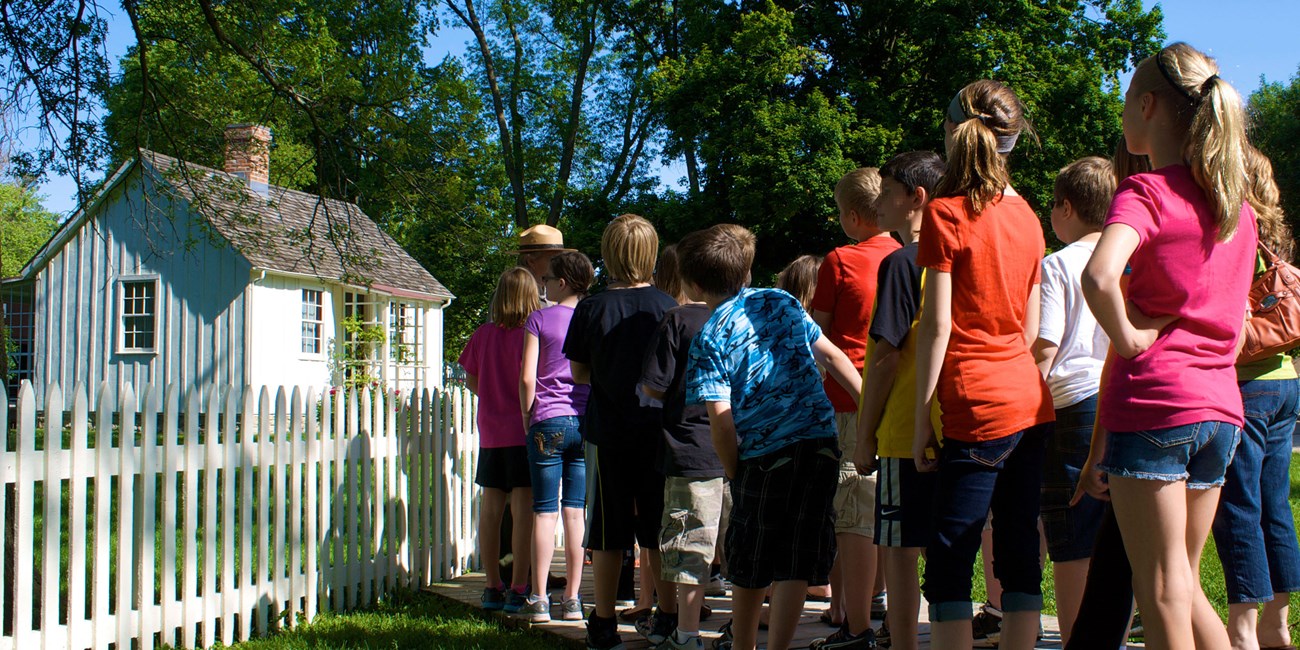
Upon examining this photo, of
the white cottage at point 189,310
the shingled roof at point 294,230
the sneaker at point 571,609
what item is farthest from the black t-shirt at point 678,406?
the white cottage at point 189,310

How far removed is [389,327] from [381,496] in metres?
19.6

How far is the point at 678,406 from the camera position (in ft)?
13.2

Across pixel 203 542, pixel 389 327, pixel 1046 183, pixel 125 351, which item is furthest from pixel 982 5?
pixel 203 542

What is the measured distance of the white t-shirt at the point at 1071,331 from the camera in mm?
3615

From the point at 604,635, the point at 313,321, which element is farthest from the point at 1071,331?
the point at 313,321

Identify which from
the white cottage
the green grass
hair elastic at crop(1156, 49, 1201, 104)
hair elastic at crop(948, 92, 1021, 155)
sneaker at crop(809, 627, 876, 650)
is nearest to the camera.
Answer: hair elastic at crop(1156, 49, 1201, 104)

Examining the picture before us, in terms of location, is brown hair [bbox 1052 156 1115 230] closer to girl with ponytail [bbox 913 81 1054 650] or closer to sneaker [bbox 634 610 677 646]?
girl with ponytail [bbox 913 81 1054 650]

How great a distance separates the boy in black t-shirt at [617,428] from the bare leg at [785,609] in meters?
0.96

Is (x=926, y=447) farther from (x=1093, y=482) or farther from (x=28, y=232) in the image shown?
(x=28, y=232)

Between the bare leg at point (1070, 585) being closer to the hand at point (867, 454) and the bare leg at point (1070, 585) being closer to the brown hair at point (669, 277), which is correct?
the hand at point (867, 454)

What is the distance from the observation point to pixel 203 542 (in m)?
4.95

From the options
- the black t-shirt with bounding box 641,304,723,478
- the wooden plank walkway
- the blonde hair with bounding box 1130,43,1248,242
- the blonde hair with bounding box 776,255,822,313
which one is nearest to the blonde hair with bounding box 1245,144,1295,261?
the blonde hair with bounding box 1130,43,1248,242

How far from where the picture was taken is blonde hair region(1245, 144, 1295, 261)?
2921 millimetres

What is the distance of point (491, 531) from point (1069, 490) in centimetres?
328
